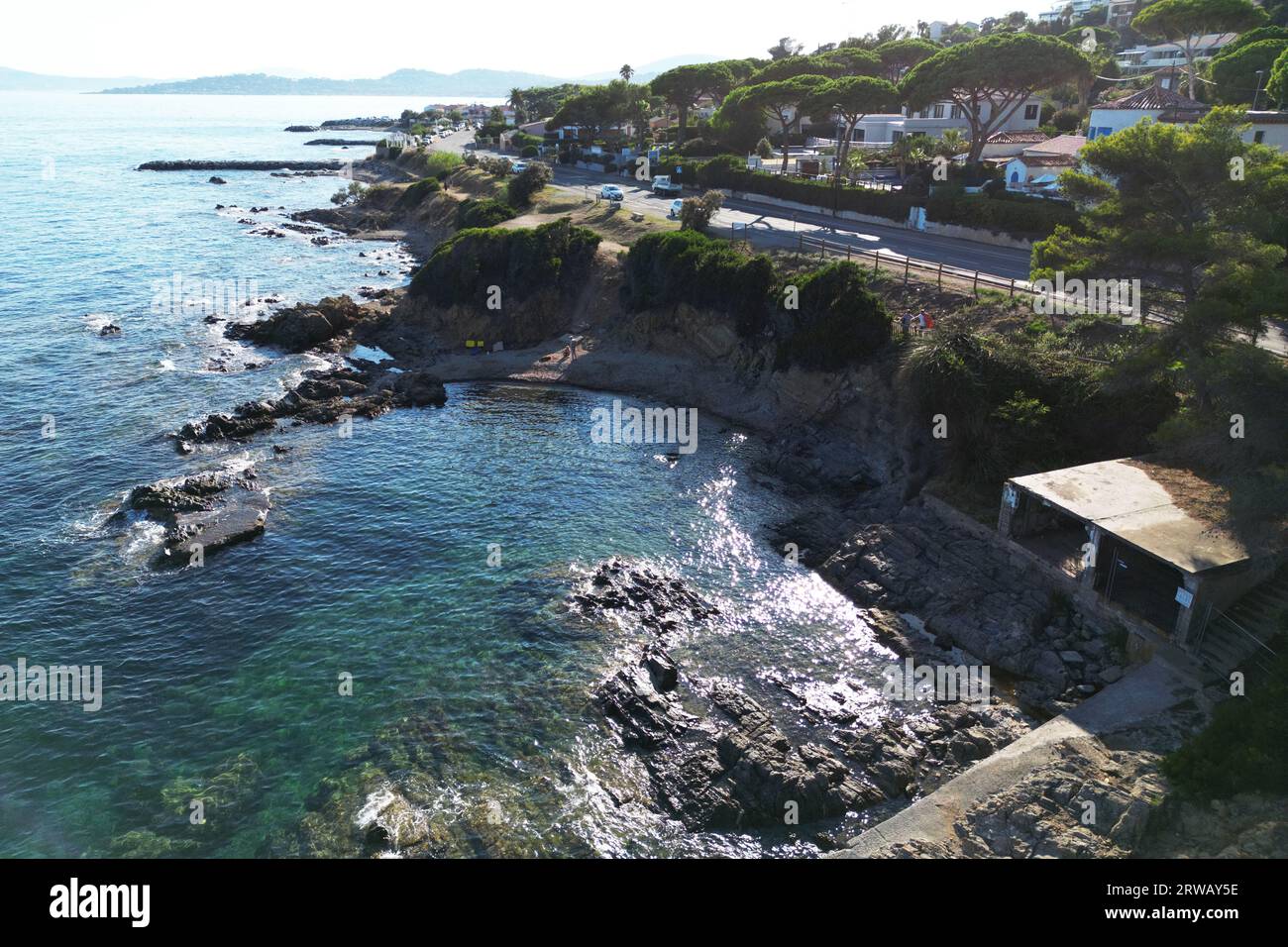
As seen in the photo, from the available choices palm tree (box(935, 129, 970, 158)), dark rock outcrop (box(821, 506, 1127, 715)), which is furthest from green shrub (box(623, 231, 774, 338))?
palm tree (box(935, 129, 970, 158))

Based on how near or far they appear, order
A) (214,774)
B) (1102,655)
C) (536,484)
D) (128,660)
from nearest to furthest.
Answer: (214,774) < (1102,655) < (128,660) < (536,484)

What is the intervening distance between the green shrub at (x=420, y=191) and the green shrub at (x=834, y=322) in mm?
69788

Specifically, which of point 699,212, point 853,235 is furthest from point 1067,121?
point 699,212

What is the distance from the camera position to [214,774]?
23.4 m

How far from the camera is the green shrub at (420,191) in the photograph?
338ft

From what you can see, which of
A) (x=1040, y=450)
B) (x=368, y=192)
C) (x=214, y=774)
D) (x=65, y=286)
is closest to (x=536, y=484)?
(x=214, y=774)

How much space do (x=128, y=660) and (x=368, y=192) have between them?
105010 millimetres

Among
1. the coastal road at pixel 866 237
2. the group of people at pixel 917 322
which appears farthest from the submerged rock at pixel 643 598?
the coastal road at pixel 866 237

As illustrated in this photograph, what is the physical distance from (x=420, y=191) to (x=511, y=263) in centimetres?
5063

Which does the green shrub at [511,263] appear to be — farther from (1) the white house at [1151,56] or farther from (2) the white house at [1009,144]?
(1) the white house at [1151,56]

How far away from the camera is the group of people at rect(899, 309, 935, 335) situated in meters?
42.9

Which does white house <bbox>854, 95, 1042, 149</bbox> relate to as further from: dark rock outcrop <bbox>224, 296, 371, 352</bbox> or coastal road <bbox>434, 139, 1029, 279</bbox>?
dark rock outcrop <bbox>224, 296, 371, 352</bbox>

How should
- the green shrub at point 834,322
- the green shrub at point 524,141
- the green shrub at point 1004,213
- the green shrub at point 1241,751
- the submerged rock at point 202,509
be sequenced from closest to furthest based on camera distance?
the green shrub at point 1241,751, the submerged rock at point 202,509, the green shrub at point 834,322, the green shrub at point 1004,213, the green shrub at point 524,141
